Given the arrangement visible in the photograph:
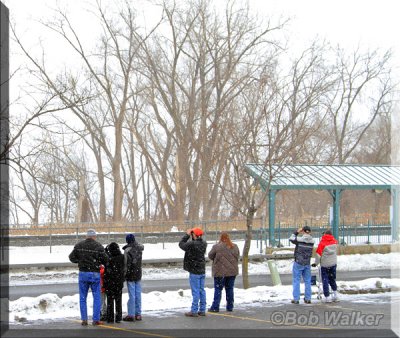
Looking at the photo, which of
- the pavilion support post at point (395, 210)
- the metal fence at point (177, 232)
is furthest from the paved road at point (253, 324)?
the pavilion support post at point (395, 210)

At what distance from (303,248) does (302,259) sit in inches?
11.6

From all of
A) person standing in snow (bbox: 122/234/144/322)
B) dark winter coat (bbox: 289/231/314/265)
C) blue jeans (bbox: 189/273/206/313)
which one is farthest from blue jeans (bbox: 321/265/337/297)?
A: person standing in snow (bbox: 122/234/144/322)

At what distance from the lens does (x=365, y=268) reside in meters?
32.8

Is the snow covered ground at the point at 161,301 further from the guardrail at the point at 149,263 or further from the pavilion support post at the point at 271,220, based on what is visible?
the pavilion support post at the point at 271,220

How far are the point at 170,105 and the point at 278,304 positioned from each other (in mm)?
37159

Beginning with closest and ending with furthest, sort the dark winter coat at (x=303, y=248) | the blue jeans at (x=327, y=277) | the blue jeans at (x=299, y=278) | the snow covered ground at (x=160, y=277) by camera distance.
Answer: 1. the snow covered ground at (x=160, y=277)
2. the dark winter coat at (x=303, y=248)
3. the blue jeans at (x=299, y=278)
4. the blue jeans at (x=327, y=277)

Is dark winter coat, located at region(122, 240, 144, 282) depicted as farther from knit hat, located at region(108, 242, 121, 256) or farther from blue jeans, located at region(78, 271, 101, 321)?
blue jeans, located at region(78, 271, 101, 321)

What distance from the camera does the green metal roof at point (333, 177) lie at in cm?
3309

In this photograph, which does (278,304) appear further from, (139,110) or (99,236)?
(139,110)

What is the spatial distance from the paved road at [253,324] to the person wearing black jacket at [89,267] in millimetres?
343

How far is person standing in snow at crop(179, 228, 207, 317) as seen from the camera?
50.7ft

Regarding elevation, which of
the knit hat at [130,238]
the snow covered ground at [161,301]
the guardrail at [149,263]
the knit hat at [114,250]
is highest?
the knit hat at [130,238]

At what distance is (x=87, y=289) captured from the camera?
1430 cm

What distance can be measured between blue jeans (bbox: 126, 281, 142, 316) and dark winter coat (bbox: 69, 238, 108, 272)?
0.98 metres
